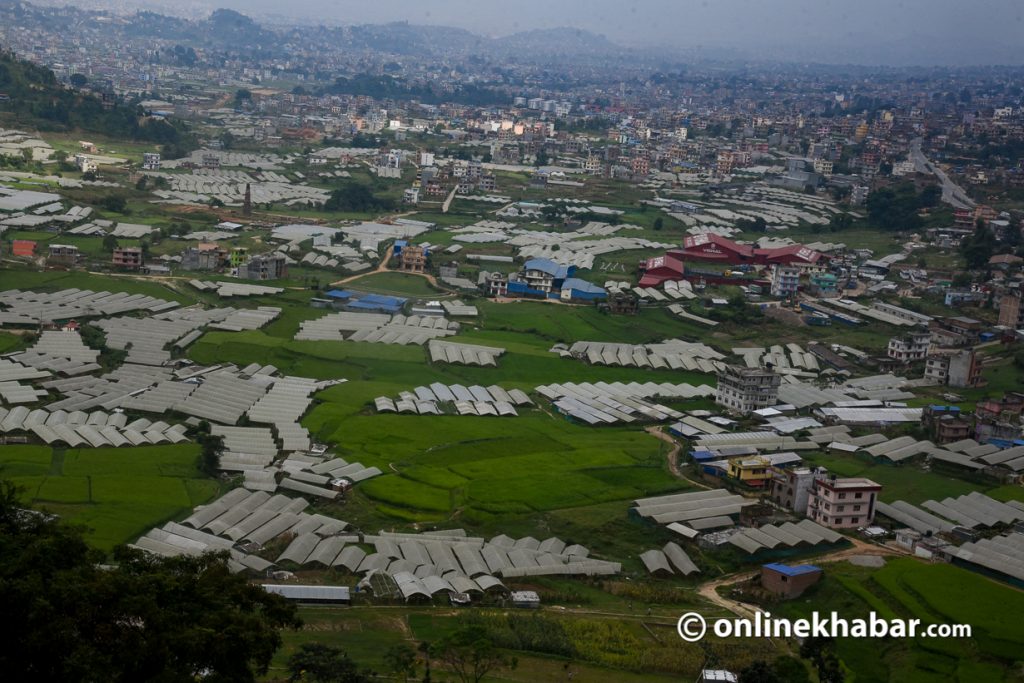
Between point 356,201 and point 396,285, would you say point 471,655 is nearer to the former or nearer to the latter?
point 396,285

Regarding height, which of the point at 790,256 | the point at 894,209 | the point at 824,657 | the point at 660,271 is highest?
the point at 894,209

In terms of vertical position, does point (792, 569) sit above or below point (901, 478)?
above

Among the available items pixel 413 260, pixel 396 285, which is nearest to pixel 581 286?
pixel 396 285

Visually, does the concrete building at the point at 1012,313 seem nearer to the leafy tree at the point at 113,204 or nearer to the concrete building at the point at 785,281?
the concrete building at the point at 785,281

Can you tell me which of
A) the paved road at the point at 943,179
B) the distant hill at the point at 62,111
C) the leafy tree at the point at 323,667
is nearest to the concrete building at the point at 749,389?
the leafy tree at the point at 323,667

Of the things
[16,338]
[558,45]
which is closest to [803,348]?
[16,338]

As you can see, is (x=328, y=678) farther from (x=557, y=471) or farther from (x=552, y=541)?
(x=557, y=471)

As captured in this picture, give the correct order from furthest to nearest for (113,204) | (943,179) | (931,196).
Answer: (943,179), (931,196), (113,204)

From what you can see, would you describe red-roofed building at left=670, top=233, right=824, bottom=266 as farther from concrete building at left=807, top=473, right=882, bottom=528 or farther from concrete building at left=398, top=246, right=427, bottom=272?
concrete building at left=807, top=473, right=882, bottom=528
